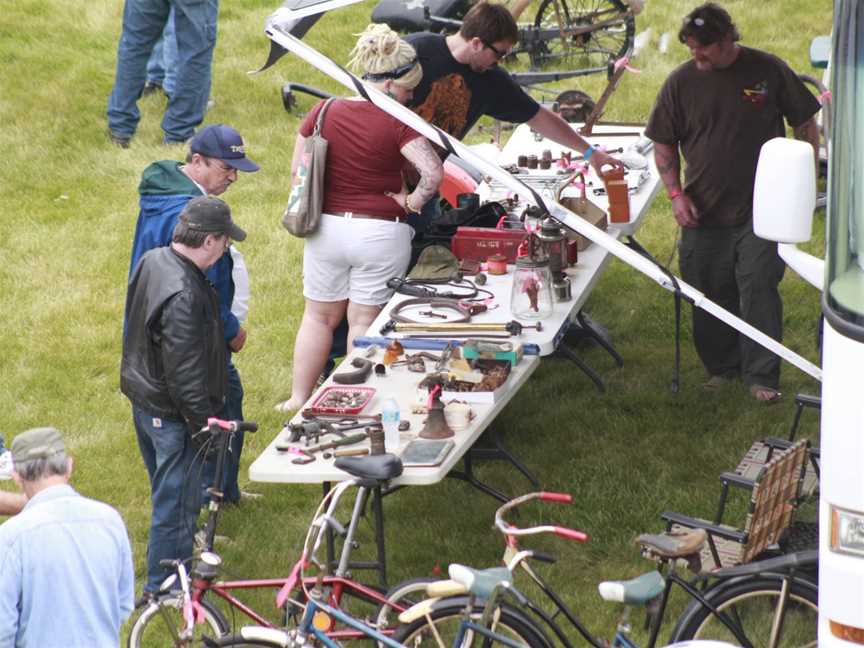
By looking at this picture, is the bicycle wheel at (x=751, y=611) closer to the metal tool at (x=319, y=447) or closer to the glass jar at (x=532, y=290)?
the metal tool at (x=319, y=447)

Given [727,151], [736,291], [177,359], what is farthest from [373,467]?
[736,291]

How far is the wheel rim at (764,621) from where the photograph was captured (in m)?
5.09

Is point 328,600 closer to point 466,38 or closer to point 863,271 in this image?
point 863,271

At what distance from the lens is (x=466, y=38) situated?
25.5 ft

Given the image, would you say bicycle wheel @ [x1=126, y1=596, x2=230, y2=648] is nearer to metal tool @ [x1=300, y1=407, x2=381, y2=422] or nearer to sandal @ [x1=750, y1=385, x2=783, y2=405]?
metal tool @ [x1=300, y1=407, x2=381, y2=422]

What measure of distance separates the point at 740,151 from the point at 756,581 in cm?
347

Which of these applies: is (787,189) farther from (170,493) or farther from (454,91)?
(454,91)

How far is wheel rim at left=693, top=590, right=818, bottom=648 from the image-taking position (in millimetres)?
5094

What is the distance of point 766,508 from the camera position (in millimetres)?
5441

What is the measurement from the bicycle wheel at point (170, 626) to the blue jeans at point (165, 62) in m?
7.82

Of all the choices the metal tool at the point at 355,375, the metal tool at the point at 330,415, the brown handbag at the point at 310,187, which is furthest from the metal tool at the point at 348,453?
the brown handbag at the point at 310,187

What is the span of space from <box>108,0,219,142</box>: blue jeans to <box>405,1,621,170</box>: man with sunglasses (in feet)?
16.1

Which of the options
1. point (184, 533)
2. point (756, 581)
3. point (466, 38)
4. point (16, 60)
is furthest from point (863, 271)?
point (16, 60)

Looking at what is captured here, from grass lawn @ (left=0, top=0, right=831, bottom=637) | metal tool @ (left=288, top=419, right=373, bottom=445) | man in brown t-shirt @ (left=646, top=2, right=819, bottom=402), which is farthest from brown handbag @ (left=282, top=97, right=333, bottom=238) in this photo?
man in brown t-shirt @ (left=646, top=2, right=819, bottom=402)
